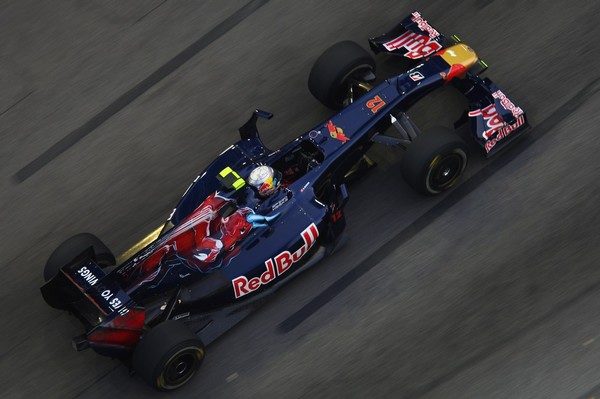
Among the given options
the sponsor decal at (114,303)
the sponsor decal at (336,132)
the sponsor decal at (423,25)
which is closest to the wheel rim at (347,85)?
the sponsor decal at (336,132)

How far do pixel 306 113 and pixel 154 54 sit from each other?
2437 mm

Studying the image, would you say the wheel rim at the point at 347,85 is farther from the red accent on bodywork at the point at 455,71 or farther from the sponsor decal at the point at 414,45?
the red accent on bodywork at the point at 455,71

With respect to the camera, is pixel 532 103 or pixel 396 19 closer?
pixel 532 103

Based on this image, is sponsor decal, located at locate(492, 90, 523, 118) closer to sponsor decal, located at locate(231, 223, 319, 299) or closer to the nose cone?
the nose cone

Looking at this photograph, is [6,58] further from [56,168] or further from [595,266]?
[595,266]

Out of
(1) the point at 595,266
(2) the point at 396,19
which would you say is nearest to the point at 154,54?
(2) the point at 396,19

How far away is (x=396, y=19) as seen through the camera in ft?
47.8

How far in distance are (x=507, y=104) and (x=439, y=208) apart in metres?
1.52

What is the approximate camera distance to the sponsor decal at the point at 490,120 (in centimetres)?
1280

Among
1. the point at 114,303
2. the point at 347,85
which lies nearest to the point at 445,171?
the point at 347,85

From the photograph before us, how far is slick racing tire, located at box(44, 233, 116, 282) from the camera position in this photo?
12.2m

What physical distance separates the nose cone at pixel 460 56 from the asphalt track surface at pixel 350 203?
2.73 ft

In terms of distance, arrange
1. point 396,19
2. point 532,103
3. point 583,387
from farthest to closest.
A: point 396,19
point 532,103
point 583,387

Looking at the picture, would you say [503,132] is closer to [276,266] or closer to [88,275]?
[276,266]
